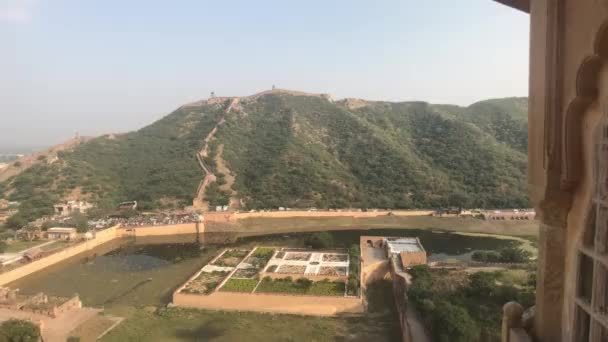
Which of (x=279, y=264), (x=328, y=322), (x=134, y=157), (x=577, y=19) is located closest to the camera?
(x=577, y=19)

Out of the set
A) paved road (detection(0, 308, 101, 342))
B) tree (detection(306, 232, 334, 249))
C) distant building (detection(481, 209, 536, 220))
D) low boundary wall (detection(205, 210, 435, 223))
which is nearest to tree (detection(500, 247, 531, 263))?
tree (detection(306, 232, 334, 249))

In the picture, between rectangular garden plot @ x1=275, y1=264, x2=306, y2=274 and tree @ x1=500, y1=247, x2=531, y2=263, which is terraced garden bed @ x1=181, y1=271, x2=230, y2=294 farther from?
tree @ x1=500, y1=247, x2=531, y2=263

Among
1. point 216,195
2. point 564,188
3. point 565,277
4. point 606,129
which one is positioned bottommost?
point 216,195

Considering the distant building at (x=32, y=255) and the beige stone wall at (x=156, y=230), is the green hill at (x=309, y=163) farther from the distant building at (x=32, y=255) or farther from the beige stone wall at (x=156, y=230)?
the distant building at (x=32, y=255)

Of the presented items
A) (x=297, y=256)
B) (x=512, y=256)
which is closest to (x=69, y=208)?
(x=297, y=256)

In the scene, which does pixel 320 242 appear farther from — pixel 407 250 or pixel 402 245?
pixel 407 250

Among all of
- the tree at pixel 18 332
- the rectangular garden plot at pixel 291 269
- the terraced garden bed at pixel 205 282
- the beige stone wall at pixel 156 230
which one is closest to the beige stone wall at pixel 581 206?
the tree at pixel 18 332

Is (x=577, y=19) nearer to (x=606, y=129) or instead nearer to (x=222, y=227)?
(x=606, y=129)

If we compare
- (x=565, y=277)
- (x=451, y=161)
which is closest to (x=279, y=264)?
(x=565, y=277)
